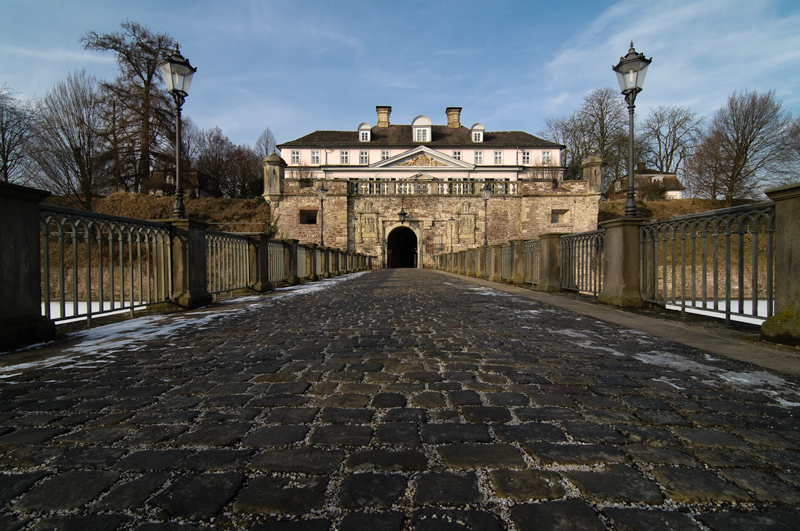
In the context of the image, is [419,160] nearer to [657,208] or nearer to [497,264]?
[657,208]

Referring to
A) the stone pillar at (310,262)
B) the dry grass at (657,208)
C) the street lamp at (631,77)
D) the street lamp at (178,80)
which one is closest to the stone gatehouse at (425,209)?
the dry grass at (657,208)

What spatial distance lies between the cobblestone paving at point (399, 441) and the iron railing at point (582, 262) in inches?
188

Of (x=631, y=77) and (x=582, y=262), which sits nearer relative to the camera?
(x=631, y=77)

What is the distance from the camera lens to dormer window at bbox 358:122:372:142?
5184cm

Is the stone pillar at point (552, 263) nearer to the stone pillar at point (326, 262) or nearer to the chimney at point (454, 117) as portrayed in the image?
the stone pillar at point (326, 262)

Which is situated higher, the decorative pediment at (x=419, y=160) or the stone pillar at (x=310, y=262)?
the decorative pediment at (x=419, y=160)

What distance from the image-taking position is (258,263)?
10.6 metres

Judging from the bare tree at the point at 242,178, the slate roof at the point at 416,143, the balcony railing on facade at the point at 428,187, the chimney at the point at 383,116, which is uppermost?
the chimney at the point at 383,116

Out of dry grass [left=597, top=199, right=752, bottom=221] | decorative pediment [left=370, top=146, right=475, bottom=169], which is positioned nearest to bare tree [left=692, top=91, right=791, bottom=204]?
dry grass [left=597, top=199, right=752, bottom=221]

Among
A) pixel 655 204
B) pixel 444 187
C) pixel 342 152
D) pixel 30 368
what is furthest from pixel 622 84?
pixel 342 152

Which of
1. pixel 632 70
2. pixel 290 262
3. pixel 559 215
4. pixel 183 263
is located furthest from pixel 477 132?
pixel 183 263

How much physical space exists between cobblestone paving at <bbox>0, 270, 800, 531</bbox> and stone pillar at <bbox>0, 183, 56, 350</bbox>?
0.95 metres

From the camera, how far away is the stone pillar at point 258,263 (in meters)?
10.4

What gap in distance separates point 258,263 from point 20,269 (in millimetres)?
6589
